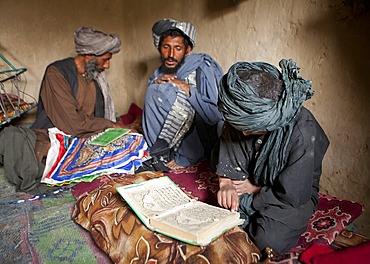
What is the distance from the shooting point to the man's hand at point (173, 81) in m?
2.54

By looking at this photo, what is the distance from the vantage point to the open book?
121cm

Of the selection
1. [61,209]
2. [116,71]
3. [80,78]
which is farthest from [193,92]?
[116,71]

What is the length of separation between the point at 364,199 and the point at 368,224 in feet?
0.48

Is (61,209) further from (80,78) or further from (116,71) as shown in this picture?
(116,71)

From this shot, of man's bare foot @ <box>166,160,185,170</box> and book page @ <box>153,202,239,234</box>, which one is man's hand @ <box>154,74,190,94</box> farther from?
book page @ <box>153,202,239,234</box>

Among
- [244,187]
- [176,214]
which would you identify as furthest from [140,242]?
[244,187]

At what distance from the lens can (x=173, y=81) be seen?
2.56 m

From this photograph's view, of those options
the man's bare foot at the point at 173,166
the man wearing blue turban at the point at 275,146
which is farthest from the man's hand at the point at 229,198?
the man's bare foot at the point at 173,166

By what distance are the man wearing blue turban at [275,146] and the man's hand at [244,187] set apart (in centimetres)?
7

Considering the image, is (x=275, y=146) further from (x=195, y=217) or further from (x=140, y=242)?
(x=140, y=242)

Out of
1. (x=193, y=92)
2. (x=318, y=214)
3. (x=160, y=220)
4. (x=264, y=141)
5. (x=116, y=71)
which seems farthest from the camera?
(x=116, y=71)

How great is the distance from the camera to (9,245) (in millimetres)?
1623

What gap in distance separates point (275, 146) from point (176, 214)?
1.74ft

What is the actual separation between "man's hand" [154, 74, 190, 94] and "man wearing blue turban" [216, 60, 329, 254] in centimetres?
108
